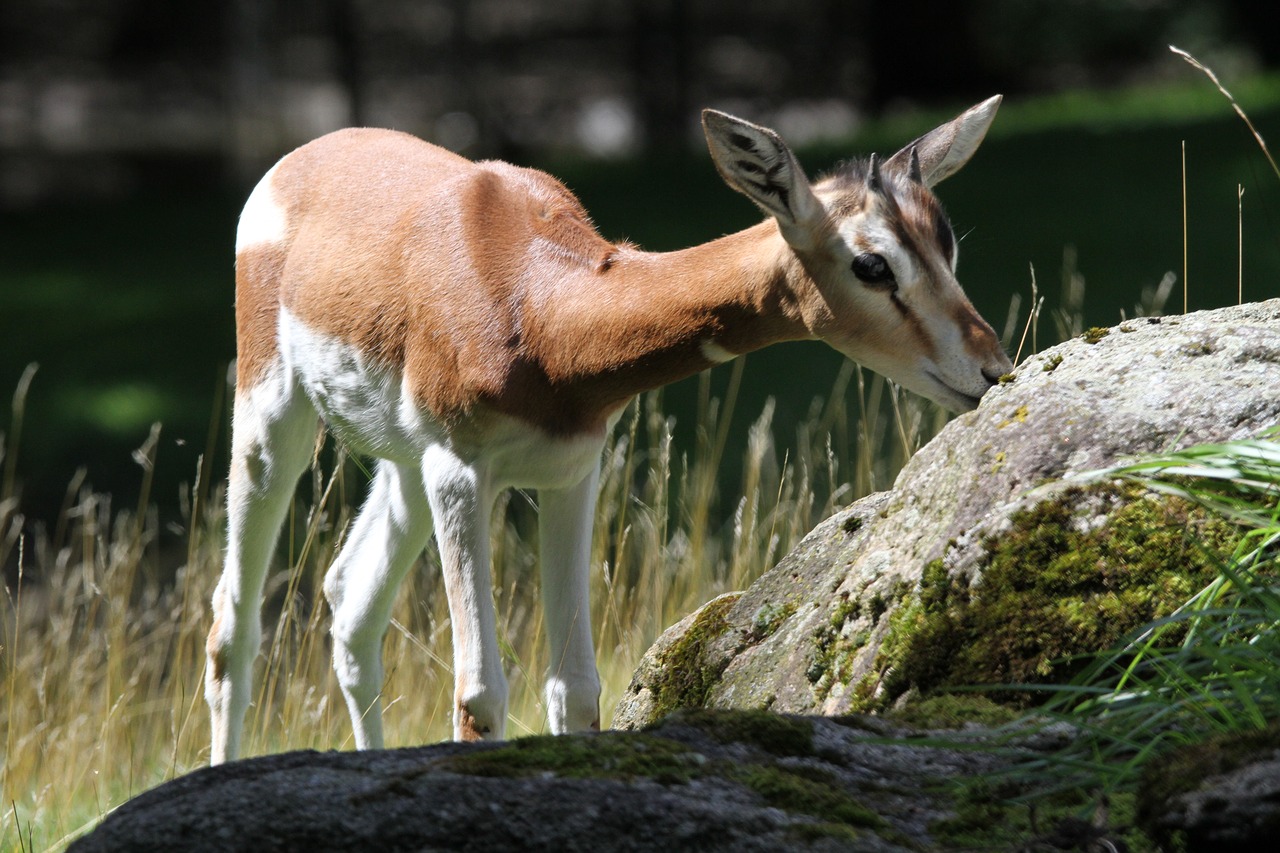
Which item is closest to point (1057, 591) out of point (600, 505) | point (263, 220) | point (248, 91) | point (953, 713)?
point (953, 713)

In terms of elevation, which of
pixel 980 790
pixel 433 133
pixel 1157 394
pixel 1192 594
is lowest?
pixel 980 790

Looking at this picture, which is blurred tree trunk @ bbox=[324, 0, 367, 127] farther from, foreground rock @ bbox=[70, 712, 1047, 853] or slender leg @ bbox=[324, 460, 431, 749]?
foreground rock @ bbox=[70, 712, 1047, 853]

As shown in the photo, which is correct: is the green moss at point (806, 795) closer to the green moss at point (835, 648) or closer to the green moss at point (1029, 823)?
the green moss at point (1029, 823)

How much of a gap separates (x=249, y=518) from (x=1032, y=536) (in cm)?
260

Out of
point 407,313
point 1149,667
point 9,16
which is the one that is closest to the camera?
point 1149,667

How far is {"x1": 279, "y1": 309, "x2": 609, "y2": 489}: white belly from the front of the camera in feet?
12.5

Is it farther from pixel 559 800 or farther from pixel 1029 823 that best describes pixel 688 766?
pixel 1029 823

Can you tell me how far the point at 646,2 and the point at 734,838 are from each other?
17370 millimetres

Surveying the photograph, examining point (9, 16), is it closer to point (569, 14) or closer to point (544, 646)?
point (569, 14)

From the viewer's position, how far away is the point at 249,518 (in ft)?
15.4

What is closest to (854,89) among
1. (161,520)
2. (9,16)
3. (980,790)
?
(9,16)

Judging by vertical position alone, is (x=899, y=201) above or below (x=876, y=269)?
above

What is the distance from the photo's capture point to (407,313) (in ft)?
13.3

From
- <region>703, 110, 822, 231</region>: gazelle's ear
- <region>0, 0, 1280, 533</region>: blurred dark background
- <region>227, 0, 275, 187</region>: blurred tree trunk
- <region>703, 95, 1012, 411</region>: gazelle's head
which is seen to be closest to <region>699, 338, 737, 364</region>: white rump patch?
<region>703, 95, 1012, 411</region>: gazelle's head
